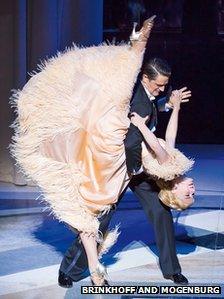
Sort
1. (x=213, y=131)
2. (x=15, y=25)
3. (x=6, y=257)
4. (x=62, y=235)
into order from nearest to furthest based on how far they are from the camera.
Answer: (x=6, y=257)
(x=62, y=235)
(x=15, y=25)
(x=213, y=131)

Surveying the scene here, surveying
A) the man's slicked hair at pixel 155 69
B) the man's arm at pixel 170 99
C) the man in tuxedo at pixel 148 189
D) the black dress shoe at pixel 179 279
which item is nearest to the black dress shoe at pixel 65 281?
the man in tuxedo at pixel 148 189

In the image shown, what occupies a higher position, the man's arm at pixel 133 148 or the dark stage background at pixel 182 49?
the man's arm at pixel 133 148

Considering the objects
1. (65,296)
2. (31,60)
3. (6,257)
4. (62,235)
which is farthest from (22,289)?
(31,60)

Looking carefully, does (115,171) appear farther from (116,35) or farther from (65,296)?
(116,35)

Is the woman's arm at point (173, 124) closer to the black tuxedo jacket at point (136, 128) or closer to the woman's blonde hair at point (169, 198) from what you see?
the black tuxedo jacket at point (136, 128)

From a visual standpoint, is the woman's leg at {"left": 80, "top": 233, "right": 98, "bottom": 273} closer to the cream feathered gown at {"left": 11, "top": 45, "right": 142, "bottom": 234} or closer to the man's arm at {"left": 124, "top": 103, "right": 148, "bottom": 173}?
the cream feathered gown at {"left": 11, "top": 45, "right": 142, "bottom": 234}

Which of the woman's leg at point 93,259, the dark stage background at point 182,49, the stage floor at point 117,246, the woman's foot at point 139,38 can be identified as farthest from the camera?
the dark stage background at point 182,49

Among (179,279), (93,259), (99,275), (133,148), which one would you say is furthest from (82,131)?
(179,279)

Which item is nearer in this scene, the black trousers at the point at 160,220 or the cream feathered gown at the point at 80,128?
the cream feathered gown at the point at 80,128

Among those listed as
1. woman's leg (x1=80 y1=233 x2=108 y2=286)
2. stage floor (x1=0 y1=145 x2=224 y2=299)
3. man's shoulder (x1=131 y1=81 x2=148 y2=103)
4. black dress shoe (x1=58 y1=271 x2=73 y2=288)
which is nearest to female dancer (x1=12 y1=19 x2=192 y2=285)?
woman's leg (x1=80 y1=233 x2=108 y2=286)

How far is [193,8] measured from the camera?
10.0 metres

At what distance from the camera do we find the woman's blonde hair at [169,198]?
4648mm

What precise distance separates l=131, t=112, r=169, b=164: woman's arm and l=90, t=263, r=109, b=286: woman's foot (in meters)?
0.74

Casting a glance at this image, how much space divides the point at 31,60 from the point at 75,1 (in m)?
0.75
